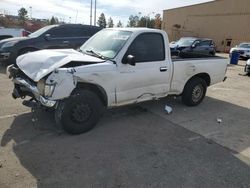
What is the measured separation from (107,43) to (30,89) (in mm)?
1760

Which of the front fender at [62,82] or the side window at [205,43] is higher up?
the side window at [205,43]

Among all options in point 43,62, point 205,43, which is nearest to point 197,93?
point 43,62

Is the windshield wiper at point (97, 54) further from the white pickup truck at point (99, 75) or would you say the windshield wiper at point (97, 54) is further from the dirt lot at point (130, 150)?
the dirt lot at point (130, 150)

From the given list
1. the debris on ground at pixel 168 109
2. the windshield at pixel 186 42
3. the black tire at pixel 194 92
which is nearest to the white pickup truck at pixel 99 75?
the black tire at pixel 194 92

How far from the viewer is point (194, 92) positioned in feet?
22.3

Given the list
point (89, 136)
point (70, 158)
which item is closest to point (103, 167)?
point (70, 158)

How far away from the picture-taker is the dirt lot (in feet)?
11.6

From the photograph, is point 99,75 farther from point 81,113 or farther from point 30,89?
point 30,89

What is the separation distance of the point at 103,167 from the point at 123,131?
4.45ft

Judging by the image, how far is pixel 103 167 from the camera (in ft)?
12.4

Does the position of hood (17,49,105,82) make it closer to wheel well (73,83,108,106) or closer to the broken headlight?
the broken headlight

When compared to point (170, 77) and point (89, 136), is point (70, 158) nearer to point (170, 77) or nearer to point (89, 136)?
point (89, 136)

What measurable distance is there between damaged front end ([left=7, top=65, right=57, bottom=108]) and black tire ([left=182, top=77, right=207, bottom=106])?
345cm

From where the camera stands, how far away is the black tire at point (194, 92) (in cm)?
665
